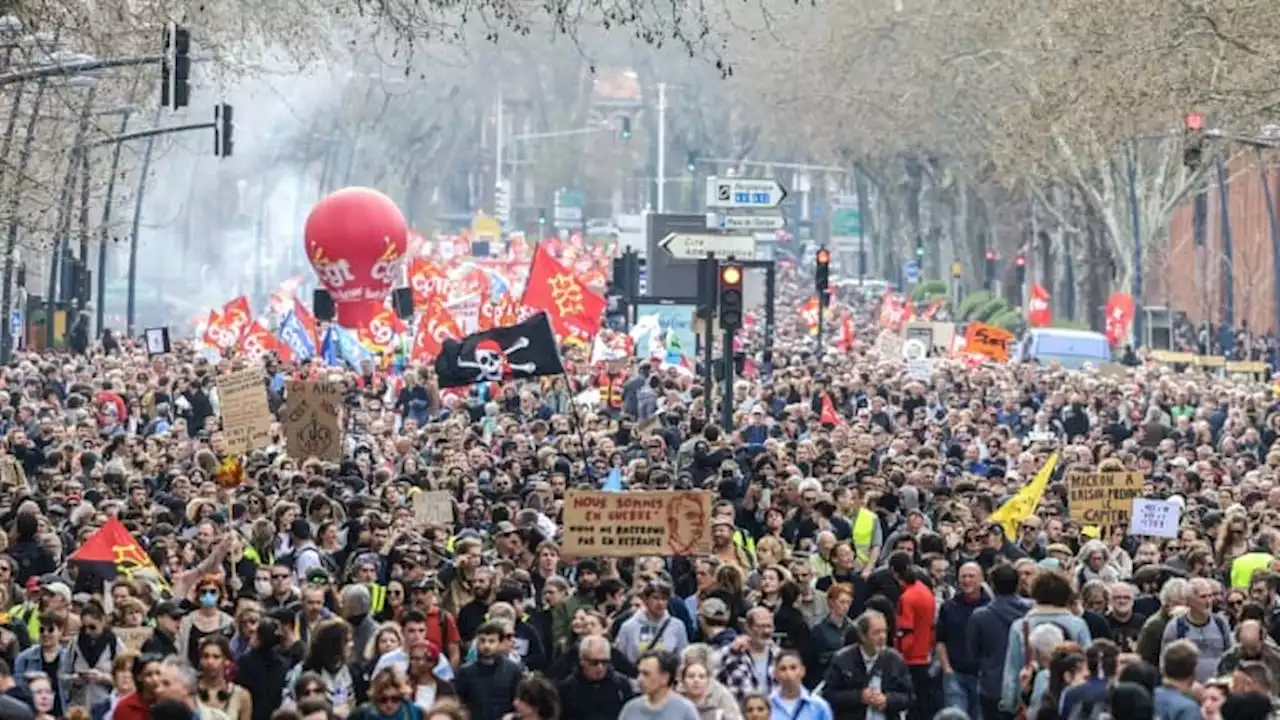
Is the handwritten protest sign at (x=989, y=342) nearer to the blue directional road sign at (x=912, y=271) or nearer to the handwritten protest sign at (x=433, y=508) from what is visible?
the handwritten protest sign at (x=433, y=508)

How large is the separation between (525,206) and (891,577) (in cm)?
16304

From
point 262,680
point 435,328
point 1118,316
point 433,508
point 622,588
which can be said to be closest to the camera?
point 262,680

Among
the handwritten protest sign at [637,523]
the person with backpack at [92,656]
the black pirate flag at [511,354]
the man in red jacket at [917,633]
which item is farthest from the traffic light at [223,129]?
the person with backpack at [92,656]

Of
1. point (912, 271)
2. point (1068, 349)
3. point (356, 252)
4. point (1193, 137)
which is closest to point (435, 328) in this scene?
point (356, 252)

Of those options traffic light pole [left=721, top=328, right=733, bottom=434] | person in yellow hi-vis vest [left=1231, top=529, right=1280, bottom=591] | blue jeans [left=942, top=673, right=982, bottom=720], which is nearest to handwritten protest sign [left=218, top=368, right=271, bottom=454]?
traffic light pole [left=721, top=328, right=733, bottom=434]

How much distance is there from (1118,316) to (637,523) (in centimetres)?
3994

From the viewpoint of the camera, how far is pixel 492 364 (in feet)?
89.7

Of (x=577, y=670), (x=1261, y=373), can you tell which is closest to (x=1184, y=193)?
(x=1261, y=373)

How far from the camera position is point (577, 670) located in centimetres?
1431

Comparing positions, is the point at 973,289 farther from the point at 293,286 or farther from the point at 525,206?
the point at 525,206

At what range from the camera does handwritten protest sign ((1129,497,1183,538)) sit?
20.2 metres

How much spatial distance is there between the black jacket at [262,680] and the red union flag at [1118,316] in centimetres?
4281

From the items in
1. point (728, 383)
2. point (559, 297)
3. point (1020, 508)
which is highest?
point (559, 297)

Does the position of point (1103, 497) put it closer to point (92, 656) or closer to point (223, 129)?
point (92, 656)
